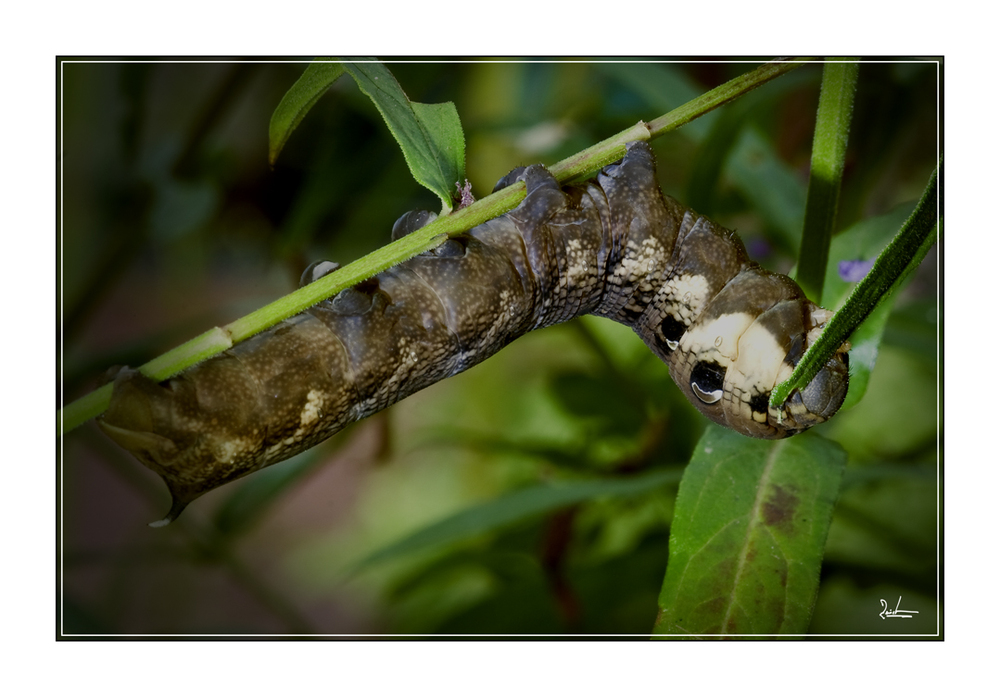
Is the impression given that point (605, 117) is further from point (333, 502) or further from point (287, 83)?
point (333, 502)

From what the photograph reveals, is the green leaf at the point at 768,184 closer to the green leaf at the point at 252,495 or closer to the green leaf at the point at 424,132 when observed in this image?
the green leaf at the point at 424,132

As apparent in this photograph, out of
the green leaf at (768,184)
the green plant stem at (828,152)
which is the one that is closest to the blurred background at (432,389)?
the green leaf at (768,184)

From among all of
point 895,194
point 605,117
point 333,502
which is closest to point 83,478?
point 333,502

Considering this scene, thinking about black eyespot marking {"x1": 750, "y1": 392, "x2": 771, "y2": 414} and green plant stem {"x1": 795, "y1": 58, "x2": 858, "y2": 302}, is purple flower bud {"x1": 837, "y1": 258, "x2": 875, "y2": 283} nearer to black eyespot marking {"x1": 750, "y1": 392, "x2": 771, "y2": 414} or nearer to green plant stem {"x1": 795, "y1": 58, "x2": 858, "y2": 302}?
green plant stem {"x1": 795, "y1": 58, "x2": 858, "y2": 302}

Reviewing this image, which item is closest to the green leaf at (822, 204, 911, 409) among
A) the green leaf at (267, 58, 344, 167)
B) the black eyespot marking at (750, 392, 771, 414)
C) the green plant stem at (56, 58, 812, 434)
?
the black eyespot marking at (750, 392, 771, 414)

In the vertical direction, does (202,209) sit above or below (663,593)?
above

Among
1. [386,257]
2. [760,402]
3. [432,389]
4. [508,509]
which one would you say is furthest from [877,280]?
[432,389]
